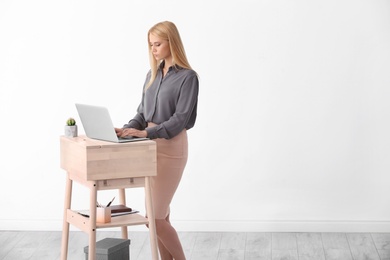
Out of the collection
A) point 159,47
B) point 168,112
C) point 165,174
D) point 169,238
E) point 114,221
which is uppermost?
point 159,47

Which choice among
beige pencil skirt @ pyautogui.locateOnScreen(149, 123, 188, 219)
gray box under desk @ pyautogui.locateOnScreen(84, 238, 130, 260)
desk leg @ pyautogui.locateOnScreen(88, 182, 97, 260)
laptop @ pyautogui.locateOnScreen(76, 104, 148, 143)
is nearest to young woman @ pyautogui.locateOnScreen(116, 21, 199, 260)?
beige pencil skirt @ pyautogui.locateOnScreen(149, 123, 188, 219)

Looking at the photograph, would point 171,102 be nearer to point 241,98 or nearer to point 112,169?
point 112,169

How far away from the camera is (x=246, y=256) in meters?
5.36

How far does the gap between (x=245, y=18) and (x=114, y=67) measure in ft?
3.29

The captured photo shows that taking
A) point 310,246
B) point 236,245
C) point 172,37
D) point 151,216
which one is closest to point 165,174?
point 151,216

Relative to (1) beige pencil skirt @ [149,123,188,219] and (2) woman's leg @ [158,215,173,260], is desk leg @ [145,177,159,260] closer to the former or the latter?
(1) beige pencil skirt @ [149,123,188,219]

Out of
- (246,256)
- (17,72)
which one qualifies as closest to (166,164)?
(246,256)

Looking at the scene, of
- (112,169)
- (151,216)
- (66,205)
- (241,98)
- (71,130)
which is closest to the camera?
(112,169)

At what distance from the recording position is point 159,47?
4449 mm

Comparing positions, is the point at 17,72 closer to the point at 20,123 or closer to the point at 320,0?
the point at 20,123

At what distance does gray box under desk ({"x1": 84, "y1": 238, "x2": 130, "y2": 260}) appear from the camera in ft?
14.6

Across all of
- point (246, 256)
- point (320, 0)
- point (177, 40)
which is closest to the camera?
point (177, 40)

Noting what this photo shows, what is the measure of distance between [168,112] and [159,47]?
354mm

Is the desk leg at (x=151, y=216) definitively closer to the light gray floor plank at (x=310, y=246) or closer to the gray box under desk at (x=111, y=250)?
the gray box under desk at (x=111, y=250)
